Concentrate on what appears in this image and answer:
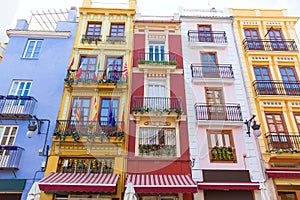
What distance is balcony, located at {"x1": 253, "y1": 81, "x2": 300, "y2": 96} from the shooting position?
1240 cm

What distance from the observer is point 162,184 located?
8664 millimetres

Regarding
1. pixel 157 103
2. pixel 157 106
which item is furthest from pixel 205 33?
pixel 157 106

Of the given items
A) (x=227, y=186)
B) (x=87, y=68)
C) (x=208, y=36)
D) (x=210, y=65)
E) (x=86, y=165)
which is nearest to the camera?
(x=227, y=186)

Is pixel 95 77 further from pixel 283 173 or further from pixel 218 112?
pixel 283 173

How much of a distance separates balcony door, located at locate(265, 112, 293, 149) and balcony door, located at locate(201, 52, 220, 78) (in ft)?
12.2

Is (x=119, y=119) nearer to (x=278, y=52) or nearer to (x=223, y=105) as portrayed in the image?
(x=223, y=105)

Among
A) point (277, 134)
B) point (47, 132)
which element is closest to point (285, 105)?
point (277, 134)

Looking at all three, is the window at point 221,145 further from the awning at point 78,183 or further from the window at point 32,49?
the window at point 32,49

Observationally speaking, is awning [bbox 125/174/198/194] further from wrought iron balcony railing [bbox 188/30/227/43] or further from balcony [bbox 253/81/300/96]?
wrought iron balcony railing [bbox 188/30/227/43]

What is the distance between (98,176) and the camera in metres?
9.58

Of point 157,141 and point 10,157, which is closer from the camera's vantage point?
point 10,157

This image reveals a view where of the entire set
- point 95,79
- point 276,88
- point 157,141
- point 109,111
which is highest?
point 95,79

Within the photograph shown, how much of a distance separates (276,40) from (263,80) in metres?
3.45

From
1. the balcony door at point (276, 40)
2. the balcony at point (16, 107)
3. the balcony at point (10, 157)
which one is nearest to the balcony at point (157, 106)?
the balcony at point (16, 107)
